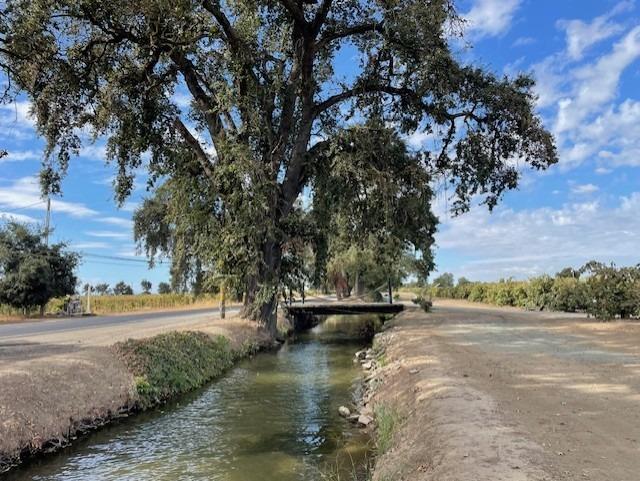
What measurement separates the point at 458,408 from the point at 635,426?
2.45m

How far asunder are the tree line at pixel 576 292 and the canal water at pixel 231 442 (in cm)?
1474

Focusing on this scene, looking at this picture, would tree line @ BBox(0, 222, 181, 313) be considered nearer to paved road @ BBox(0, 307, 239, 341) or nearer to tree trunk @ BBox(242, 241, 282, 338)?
paved road @ BBox(0, 307, 239, 341)

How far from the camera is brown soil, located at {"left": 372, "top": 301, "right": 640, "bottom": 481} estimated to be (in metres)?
6.16

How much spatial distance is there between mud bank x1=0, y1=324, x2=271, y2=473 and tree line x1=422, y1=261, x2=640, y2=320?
1755cm

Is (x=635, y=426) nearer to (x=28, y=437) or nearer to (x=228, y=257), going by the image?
(x=28, y=437)

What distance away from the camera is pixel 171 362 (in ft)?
52.9

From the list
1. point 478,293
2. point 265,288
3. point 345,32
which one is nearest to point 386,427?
point 265,288

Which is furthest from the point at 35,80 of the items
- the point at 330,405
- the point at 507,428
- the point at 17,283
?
the point at 17,283

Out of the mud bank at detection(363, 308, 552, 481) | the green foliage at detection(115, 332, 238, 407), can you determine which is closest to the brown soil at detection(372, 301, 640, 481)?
the mud bank at detection(363, 308, 552, 481)

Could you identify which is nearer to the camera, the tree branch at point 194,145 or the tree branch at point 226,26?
the tree branch at point 226,26

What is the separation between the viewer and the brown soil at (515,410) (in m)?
6.16

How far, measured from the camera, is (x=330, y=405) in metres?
14.1

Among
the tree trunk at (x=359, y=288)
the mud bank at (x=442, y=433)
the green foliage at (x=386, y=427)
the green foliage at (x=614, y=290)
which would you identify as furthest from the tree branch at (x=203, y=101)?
the tree trunk at (x=359, y=288)

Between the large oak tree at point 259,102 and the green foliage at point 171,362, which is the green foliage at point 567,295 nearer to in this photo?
the large oak tree at point 259,102
